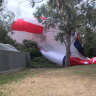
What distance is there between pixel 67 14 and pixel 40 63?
653 centimetres

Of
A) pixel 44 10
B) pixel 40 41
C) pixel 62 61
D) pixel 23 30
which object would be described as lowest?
pixel 62 61

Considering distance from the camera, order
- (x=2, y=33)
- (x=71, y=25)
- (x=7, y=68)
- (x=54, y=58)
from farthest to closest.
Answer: (x=54, y=58)
(x=2, y=33)
(x=71, y=25)
(x=7, y=68)

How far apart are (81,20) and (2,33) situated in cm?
859

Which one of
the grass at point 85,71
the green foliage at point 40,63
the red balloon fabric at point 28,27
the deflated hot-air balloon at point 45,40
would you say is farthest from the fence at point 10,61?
the red balloon fabric at point 28,27

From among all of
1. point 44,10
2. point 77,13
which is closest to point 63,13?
point 77,13

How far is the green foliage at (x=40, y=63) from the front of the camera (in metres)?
19.3

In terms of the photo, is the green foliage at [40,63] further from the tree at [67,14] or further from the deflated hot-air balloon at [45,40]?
the tree at [67,14]

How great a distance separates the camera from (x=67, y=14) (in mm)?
16906

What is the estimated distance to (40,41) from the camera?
2344cm

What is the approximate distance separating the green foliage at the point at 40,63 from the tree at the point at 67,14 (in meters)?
2.73

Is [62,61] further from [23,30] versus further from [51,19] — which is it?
[23,30]

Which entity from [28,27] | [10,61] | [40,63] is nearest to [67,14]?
[40,63]

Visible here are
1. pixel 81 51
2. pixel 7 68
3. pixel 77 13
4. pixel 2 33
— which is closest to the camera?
pixel 7 68

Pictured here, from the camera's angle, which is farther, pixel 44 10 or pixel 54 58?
pixel 54 58
